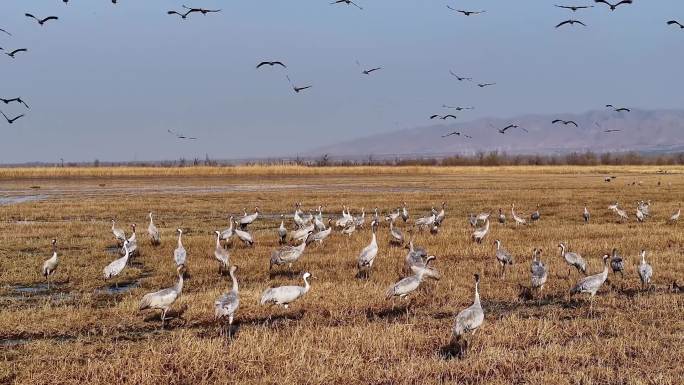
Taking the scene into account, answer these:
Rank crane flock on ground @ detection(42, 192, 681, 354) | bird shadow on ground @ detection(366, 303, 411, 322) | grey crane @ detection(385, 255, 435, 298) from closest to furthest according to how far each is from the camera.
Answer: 1. crane flock on ground @ detection(42, 192, 681, 354)
2. bird shadow on ground @ detection(366, 303, 411, 322)
3. grey crane @ detection(385, 255, 435, 298)

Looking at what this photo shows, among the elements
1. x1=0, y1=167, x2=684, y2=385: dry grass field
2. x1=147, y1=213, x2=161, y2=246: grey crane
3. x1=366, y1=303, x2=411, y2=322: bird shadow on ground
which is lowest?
x1=366, y1=303, x2=411, y2=322: bird shadow on ground

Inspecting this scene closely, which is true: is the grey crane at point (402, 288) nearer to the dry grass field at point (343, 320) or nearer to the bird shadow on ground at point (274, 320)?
the dry grass field at point (343, 320)

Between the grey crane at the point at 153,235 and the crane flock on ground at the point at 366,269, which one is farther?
the grey crane at the point at 153,235

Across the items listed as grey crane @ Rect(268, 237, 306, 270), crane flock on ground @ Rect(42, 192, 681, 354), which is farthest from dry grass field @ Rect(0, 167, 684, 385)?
grey crane @ Rect(268, 237, 306, 270)

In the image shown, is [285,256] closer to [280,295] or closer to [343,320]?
[280,295]

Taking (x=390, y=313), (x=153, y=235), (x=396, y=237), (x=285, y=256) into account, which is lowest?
(x=390, y=313)

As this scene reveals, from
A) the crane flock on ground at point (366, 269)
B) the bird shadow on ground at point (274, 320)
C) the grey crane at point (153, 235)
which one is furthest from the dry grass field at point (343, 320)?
the grey crane at point (153, 235)

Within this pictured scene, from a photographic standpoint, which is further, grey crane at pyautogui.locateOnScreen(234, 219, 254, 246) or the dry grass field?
grey crane at pyautogui.locateOnScreen(234, 219, 254, 246)

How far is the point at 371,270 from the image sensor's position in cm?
1520

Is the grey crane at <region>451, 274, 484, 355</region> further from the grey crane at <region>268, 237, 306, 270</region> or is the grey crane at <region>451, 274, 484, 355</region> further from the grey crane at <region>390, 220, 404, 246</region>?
the grey crane at <region>390, 220, 404, 246</region>

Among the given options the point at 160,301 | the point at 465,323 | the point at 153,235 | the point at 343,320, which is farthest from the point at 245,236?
the point at 465,323

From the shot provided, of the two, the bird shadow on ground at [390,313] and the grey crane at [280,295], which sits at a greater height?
the grey crane at [280,295]

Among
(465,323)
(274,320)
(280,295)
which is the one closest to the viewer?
(465,323)

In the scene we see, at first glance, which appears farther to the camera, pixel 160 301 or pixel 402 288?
pixel 402 288
